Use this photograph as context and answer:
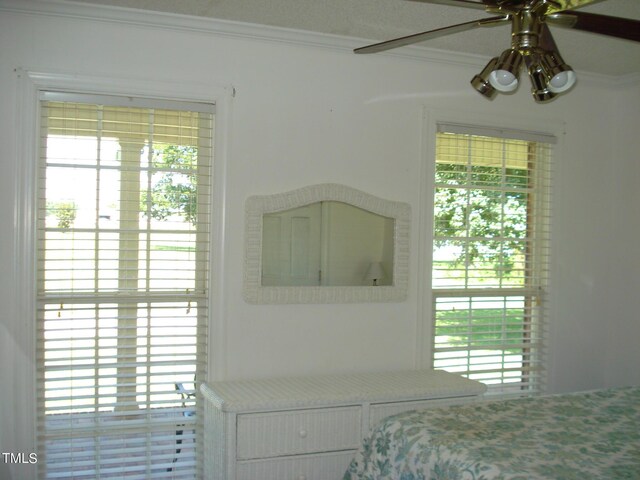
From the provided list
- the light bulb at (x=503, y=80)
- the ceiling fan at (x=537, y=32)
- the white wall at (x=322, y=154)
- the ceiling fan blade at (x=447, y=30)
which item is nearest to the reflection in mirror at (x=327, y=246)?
the white wall at (x=322, y=154)

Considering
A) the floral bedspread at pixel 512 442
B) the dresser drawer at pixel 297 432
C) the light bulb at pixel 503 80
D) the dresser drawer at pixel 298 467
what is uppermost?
the light bulb at pixel 503 80

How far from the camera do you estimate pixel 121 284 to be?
295 cm

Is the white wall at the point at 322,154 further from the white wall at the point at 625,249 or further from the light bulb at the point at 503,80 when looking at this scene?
the light bulb at the point at 503,80

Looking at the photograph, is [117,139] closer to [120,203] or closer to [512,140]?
[120,203]

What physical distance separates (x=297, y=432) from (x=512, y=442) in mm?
959

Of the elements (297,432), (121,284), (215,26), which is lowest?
(297,432)

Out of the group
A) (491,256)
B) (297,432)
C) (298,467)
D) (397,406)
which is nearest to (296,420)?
(297,432)

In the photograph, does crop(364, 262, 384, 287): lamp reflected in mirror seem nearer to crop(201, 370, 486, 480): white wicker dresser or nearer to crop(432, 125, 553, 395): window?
crop(432, 125, 553, 395): window

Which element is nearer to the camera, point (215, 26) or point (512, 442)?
point (512, 442)

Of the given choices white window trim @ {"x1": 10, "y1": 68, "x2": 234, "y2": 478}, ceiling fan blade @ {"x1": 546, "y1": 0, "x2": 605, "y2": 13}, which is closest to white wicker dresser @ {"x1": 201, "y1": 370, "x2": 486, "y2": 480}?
white window trim @ {"x1": 10, "y1": 68, "x2": 234, "y2": 478}

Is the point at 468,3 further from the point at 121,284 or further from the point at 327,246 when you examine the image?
the point at 121,284

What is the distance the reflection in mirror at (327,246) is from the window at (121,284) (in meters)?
0.33

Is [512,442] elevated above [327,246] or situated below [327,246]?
below

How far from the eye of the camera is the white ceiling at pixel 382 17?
8.97 ft
